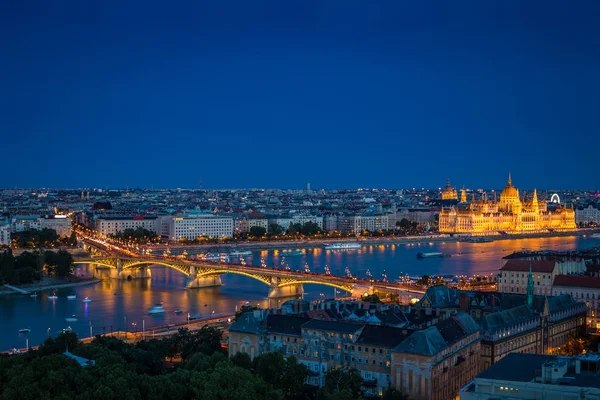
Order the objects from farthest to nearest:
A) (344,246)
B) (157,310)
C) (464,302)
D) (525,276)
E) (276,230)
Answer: (276,230) → (344,246) → (157,310) → (525,276) → (464,302)

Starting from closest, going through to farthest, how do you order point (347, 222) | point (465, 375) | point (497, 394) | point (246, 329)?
point (497, 394)
point (465, 375)
point (246, 329)
point (347, 222)

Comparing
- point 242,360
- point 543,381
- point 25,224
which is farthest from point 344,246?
point 543,381

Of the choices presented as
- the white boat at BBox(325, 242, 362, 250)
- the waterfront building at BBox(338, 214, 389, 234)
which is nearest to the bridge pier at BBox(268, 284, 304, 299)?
the white boat at BBox(325, 242, 362, 250)

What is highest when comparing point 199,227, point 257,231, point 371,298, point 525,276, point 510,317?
point 199,227

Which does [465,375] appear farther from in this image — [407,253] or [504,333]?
[407,253]

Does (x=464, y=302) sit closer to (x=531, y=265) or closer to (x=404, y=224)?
(x=531, y=265)

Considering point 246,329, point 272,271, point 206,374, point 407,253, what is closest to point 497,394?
point 206,374

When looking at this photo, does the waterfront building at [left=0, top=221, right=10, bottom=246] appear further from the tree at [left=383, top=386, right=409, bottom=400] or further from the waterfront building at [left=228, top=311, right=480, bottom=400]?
the tree at [left=383, top=386, right=409, bottom=400]
